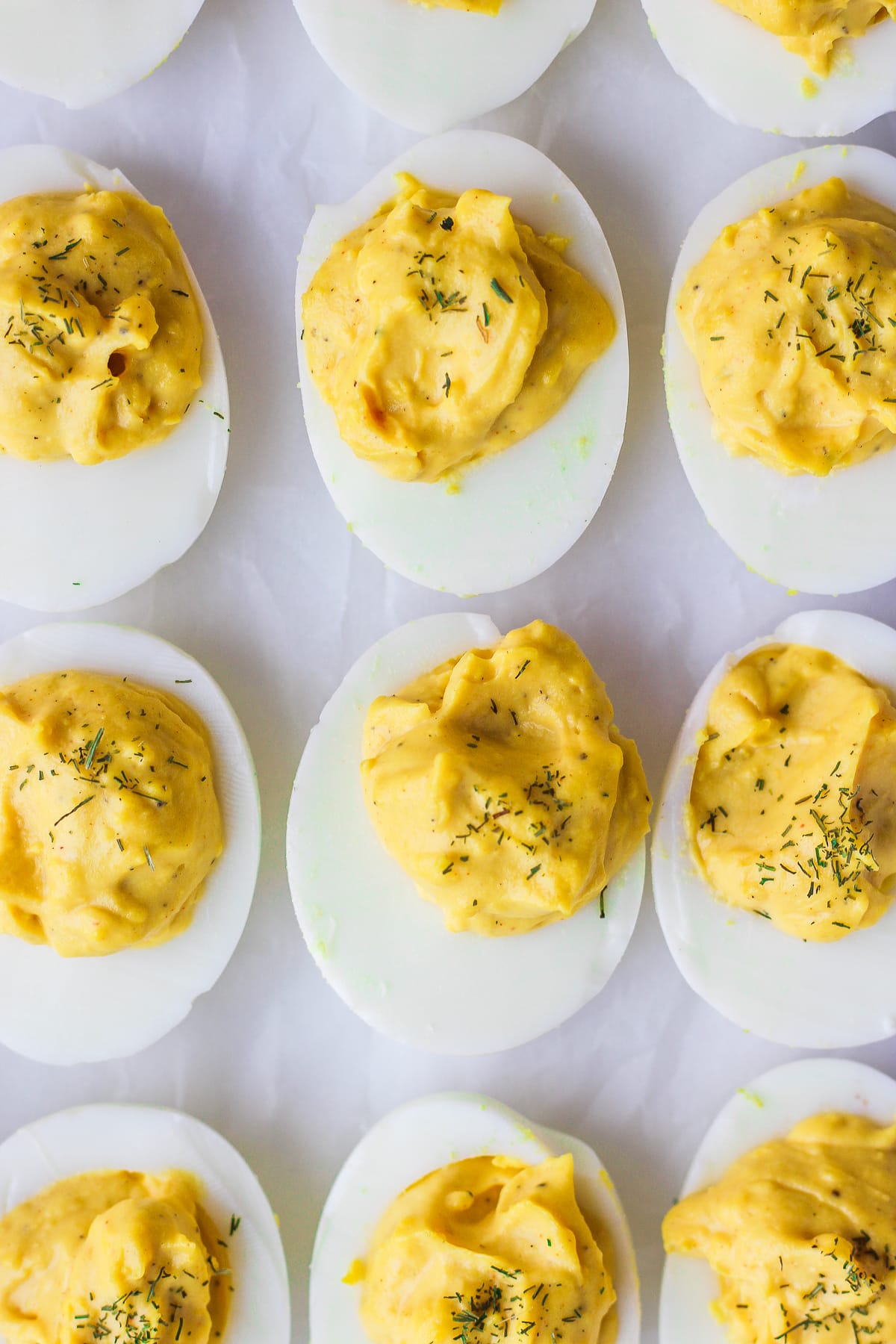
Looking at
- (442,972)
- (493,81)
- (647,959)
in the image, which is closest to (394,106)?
(493,81)

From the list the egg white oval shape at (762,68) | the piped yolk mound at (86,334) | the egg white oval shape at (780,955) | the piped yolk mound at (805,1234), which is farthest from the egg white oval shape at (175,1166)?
the egg white oval shape at (762,68)

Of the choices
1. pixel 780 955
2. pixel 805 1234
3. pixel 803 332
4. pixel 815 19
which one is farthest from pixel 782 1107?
pixel 815 19

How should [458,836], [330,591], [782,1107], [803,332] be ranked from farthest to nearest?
1. [330,591]
2. [782,1107]
3. [803,332]
4. [458,836]

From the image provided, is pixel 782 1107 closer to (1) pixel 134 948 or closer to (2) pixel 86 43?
(1) pixel 134 948

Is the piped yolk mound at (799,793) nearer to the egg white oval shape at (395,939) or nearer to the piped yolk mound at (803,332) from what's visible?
the egg white oval shape at (395,939)

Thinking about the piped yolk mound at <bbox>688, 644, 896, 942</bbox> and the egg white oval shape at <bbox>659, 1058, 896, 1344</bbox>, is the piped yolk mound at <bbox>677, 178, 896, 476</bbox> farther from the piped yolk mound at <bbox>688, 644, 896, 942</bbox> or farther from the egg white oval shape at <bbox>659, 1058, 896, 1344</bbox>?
the egg white oval shape at <bbox>659, 1058, 896, 1344</bbox>

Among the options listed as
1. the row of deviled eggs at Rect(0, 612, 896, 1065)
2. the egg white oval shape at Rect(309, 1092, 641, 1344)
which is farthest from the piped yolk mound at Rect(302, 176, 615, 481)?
the egg white oval shape at Rect(309, 1092, 641, 1344)
